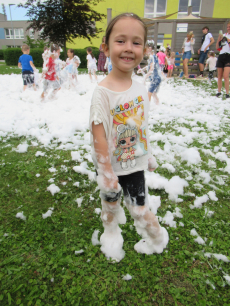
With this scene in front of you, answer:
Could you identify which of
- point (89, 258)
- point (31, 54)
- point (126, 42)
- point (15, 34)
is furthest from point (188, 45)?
point (15, 34)

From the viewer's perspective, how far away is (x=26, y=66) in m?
7.59

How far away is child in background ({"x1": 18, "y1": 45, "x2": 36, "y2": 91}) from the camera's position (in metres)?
7.48

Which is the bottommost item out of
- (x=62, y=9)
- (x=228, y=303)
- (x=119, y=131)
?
(x=228, y=303)

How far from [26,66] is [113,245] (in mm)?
7687

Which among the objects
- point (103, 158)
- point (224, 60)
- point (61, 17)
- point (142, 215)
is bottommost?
point (142, 215)

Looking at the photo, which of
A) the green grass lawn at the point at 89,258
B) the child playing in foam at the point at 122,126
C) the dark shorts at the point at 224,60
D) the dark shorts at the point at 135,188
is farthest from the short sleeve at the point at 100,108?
the dark shorts at the point at 224,60

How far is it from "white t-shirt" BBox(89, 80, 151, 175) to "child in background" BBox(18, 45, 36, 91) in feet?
24.1

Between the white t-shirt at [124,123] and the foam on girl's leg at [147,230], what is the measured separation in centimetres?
31

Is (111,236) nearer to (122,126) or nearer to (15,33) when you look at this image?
→ (122,126)

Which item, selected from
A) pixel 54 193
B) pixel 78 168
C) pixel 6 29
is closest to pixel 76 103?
pixel 78 168

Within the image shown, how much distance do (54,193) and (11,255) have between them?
827 mm

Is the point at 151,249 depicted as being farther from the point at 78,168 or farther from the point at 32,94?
the point at 32,94

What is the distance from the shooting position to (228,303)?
1.46 meters

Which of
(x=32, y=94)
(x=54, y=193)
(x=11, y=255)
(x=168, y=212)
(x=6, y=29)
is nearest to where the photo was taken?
(x=11, y=255)
